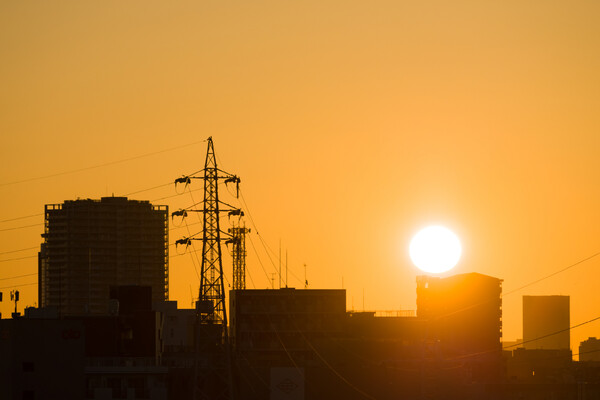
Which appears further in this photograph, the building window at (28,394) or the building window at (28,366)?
the building window at (28,366)

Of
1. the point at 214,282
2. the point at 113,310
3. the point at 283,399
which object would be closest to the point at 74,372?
the point at 214,282

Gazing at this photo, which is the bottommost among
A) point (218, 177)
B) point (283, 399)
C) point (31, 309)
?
point (283, 399)

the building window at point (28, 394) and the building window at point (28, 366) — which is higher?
the building window at point (28, 366)

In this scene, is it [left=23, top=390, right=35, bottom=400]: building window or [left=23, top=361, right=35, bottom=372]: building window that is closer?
[left=23, top=390, right=35, bottom=400]: building window

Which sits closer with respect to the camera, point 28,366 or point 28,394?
point 28,394

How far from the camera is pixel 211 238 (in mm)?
127125

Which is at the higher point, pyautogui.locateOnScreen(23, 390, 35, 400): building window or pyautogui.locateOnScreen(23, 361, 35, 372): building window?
pyautogui.locateOnScreen(23, 361, 35, 372): building window

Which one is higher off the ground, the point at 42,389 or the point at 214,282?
the point at 214,282

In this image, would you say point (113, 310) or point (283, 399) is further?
point (283, 399)

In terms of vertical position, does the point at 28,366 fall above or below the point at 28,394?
above

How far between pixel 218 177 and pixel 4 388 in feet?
94.2

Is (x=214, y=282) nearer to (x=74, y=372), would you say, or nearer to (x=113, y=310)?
(x=74, y=372)

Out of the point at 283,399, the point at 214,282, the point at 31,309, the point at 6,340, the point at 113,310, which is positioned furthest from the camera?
the point at 283,399

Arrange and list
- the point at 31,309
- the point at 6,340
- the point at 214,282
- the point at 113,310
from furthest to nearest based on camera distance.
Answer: the point at 113,310, the point at 31,309, the point at 6,340, the point at 214,282
